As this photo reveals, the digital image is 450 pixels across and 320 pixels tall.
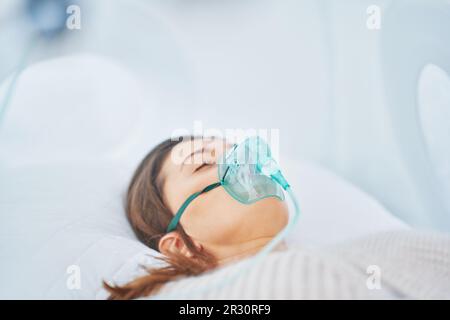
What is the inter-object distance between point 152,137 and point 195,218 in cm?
23

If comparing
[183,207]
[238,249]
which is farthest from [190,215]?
[238,249]

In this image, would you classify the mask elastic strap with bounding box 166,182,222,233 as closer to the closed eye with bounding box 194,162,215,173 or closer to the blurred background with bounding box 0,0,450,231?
the closed eye with bounding box 194,162,215,173

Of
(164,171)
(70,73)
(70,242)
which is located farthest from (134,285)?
(70,73)

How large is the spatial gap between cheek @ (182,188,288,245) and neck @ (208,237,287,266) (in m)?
0.01

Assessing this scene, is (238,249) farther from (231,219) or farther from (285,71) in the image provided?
(285,71)

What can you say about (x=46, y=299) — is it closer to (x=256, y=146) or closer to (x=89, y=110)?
(x=89, y=110)

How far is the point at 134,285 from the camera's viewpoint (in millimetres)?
971

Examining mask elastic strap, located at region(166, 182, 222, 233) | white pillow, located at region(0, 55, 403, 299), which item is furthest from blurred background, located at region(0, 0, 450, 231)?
mask elastic strap, located at region(166, 182, 222, 233)

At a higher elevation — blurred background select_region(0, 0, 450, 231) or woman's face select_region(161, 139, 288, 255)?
blurred background select_region(0, 0, 450, 231)

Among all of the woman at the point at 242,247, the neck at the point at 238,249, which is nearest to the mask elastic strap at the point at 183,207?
the woman at the point at 242,247

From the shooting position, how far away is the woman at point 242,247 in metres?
0.86

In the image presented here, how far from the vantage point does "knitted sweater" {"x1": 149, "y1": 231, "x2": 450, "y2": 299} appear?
0.85 meters

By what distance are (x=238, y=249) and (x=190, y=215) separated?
14cm

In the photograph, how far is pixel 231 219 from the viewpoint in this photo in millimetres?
1067
